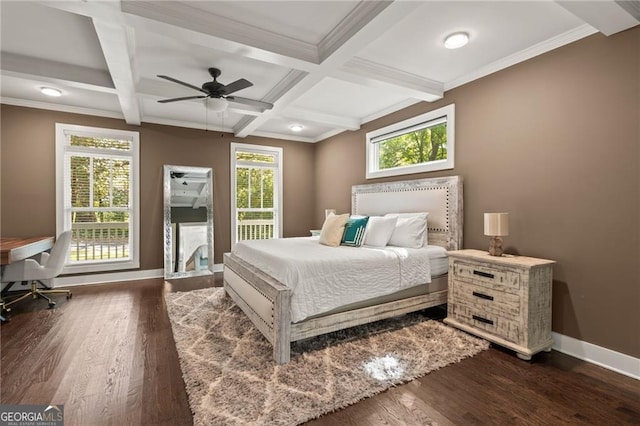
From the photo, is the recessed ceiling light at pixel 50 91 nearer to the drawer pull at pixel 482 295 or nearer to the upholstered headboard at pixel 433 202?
the upholstered headboard at pixel 433 202

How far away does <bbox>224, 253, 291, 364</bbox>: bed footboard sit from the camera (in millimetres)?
2270

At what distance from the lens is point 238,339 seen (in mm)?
2689

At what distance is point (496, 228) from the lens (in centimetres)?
276

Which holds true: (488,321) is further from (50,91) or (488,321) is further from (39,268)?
(50,91)

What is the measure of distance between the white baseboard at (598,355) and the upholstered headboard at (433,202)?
125cm

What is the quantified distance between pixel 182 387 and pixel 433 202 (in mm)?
3239

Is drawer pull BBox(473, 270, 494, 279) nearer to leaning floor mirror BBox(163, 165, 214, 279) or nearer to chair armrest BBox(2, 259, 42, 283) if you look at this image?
leaning floor mirror BBox(163, 165, 214, 279)

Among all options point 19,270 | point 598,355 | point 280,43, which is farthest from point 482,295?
point 19,270

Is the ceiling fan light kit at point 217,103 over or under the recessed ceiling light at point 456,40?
under

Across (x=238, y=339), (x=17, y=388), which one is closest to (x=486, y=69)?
(x=238, y=339)

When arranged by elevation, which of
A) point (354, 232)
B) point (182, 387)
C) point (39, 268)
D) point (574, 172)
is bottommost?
point (182, 387)

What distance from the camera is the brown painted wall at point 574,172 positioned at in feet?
7.38

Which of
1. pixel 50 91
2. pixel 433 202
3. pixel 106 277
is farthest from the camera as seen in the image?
pixel 106 277

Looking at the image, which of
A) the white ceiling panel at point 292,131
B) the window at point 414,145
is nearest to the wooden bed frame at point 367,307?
the window at point 414,145
